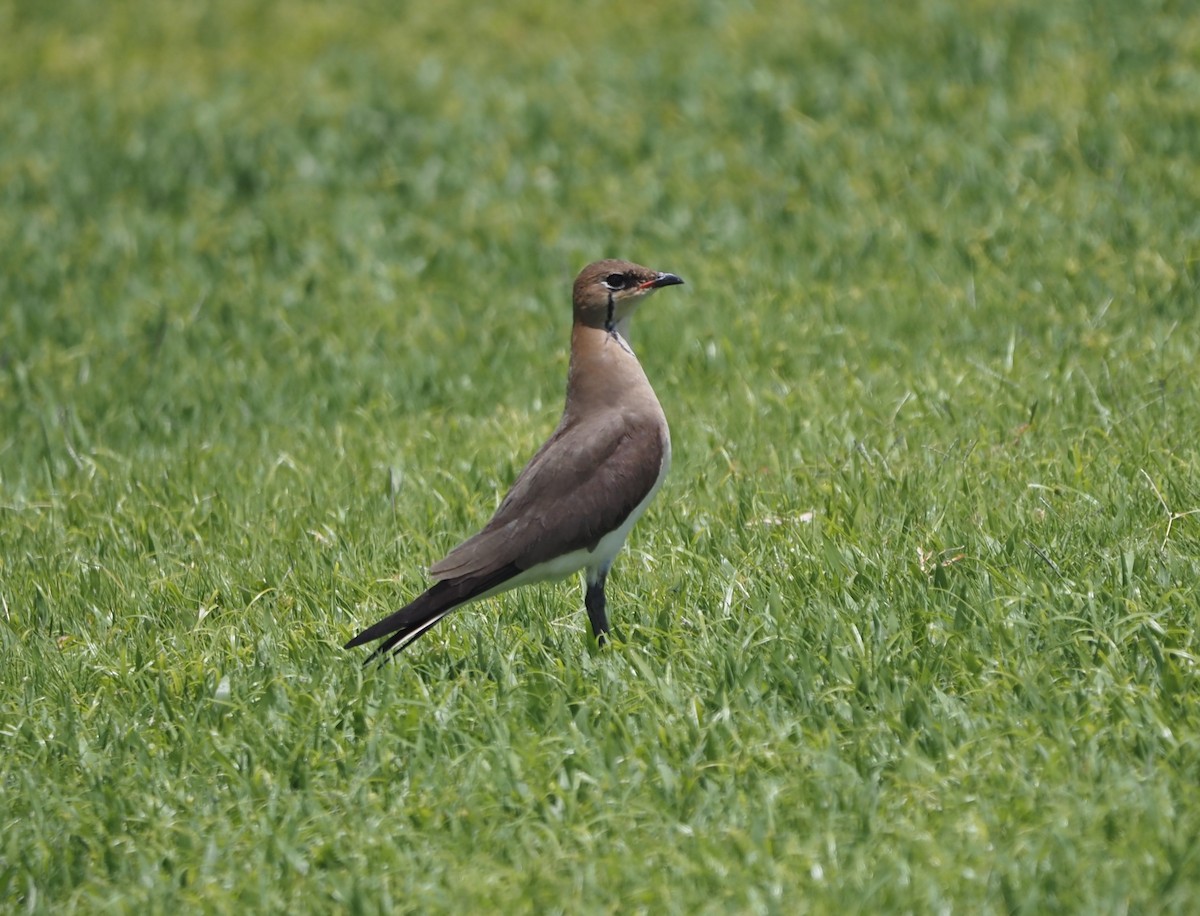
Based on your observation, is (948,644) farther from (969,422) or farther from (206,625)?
(206,625)

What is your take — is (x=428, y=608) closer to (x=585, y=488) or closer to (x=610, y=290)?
(x=585, y=488)

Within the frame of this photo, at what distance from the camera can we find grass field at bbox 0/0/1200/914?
4496mm

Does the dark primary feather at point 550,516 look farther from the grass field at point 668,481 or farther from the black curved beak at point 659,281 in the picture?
the black curved beak at point 659,281

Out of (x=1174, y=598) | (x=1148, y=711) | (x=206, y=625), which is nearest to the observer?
(x=1148, y=711)

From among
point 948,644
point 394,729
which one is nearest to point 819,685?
point 948,644

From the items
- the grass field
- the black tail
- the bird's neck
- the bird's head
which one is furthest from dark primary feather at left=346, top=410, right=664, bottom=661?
the bird's head

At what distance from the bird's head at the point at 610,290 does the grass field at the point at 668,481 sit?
950 mm

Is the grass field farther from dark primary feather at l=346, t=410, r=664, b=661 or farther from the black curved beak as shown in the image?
the black curved beak

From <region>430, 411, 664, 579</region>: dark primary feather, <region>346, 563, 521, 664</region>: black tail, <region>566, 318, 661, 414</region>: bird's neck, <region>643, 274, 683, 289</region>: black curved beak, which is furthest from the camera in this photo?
<region>643, 274, 683, 289</region>: black curved beak

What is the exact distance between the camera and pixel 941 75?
12172 mm

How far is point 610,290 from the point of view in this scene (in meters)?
6.28

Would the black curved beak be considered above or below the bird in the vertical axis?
above

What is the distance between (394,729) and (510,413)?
11.2 feet

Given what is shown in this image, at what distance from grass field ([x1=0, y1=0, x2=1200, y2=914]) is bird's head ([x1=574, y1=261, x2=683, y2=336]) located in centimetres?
95
